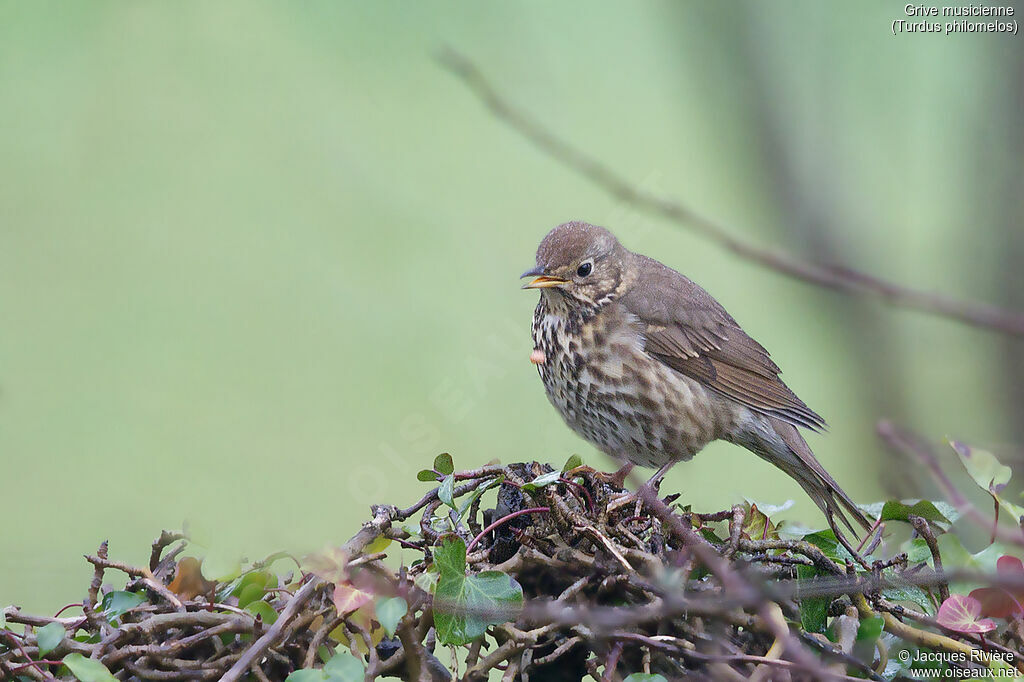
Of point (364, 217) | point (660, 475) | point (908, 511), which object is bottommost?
point (908, 511)

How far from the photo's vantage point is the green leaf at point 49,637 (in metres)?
1.49

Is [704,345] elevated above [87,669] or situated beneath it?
elevated above

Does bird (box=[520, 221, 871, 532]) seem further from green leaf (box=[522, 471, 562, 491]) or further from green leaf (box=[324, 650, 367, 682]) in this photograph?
green leaf (box=[324, 650, 367, 682])

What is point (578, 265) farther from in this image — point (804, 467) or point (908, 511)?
point (908, 511)

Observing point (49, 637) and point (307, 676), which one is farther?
point (49, 637)

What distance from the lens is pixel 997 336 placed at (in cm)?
298

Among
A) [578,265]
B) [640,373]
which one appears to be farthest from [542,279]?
[640,373]

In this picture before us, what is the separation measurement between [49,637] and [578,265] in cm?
188

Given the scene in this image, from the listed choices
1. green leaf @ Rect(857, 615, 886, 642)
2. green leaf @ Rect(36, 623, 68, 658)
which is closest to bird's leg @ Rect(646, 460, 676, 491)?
green leaf @ Rect(857, 615, 886, 642)

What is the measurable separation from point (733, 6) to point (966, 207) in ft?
2.97

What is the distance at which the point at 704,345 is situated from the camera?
326cm

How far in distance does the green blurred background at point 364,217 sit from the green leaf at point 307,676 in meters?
1.98

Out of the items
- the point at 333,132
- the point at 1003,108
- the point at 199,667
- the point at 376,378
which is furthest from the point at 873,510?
the point at 333,132

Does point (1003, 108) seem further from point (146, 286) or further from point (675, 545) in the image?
point (146, 286)
